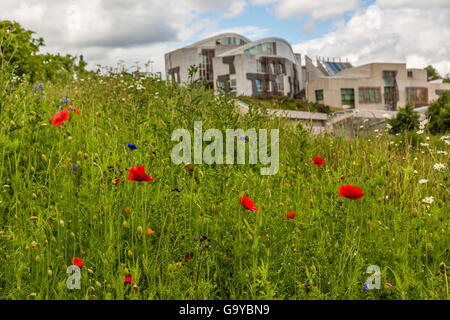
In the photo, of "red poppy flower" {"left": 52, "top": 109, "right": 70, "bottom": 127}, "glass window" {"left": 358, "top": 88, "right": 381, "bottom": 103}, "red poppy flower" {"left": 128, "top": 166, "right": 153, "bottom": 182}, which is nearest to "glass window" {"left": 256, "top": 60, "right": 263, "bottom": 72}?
"glass window" {"left": 358, "top": 88, "right": 381, "bottom": 103}

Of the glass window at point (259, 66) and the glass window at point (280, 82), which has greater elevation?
the glass window at point (259, 66)

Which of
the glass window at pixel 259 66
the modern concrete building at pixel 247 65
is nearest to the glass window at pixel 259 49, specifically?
the modern concrete building at pixel 247 65

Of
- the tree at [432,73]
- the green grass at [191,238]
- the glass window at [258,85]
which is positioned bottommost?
the green grass at [191,238]

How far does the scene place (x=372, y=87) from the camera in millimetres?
51562

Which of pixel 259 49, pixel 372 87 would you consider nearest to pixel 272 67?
pixel 259 49

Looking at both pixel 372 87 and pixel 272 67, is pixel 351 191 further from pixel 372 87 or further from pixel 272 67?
pixel 372 87

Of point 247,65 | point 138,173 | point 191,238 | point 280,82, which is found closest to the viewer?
point 138,173

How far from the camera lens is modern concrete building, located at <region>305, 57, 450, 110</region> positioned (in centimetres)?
4978

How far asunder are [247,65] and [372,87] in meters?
→ 20.2

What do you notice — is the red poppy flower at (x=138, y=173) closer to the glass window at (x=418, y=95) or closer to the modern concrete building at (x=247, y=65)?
the modern concrete building at (x=247, y=65)

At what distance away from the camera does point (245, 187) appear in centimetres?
314

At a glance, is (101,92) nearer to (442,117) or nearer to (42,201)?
(42,201)

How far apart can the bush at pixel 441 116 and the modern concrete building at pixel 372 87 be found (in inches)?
812

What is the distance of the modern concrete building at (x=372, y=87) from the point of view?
49781mm
